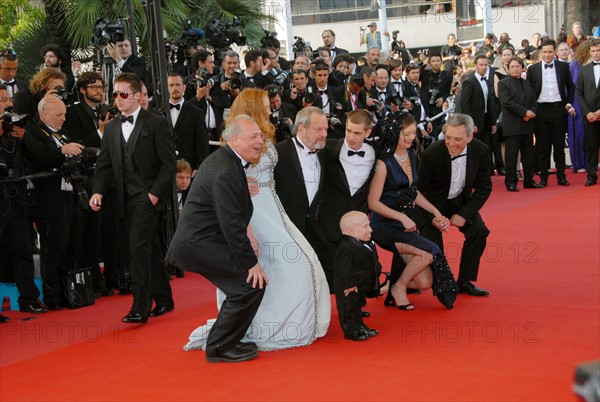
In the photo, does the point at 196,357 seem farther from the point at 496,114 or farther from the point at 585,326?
the point at 496,114

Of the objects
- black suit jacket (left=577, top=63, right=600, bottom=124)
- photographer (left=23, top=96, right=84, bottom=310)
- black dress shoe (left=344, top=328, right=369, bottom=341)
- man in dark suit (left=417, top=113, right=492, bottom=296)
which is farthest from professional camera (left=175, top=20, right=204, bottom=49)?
black suit jacket (left=577, top=63, right=600, bottom=124)

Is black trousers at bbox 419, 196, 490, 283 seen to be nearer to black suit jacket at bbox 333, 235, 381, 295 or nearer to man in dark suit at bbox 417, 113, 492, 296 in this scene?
man in dark suit at bbox 417, 113, 492, 296

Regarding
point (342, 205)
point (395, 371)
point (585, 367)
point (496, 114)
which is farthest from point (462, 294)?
point (496, 114)

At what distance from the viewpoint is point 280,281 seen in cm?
566

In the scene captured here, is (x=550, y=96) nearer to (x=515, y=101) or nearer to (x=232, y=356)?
(x=515, y=101)

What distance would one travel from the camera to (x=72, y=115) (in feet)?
25.2

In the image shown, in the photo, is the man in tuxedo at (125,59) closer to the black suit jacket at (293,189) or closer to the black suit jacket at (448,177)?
the black suit jacket at (293,189)

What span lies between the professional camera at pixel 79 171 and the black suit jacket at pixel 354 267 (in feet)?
7.28

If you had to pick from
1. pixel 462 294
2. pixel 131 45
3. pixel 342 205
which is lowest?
pixel 462 294

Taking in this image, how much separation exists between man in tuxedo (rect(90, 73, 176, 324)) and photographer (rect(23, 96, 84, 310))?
1.89ft

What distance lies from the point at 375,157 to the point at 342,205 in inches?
16.4

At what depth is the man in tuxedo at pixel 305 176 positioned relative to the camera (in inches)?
242

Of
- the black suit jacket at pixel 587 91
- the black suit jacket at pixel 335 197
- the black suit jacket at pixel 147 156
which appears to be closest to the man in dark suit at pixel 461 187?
the black suit jacket at pixel 335 197

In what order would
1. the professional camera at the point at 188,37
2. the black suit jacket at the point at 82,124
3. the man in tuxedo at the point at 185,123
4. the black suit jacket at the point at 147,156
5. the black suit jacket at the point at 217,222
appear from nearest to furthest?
1. the black suit jacket at the point at 217,222
2. the black suit jacket at the point at 147,156
3. the black suit jacket at the point at 82,124
4. the man in tuxedo at the point at 185,123
5. the professional camera at the point at 188,37
